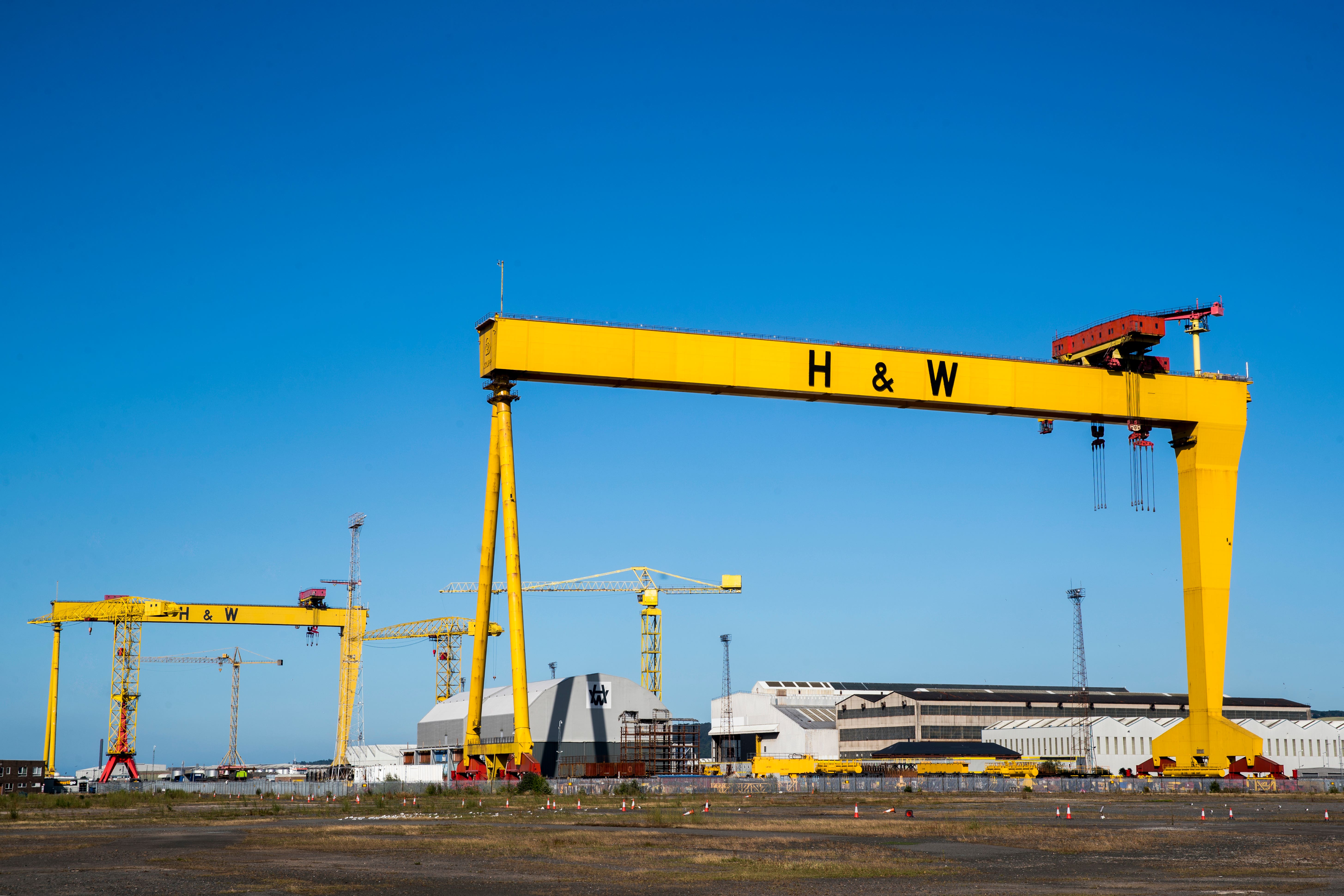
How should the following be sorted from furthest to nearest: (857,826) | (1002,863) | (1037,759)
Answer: (1037,759)
(857,826)
(1002,863)

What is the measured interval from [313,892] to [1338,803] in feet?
118

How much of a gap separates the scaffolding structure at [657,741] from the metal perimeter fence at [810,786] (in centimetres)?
393

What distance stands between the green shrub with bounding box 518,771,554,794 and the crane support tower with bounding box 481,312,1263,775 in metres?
0.65

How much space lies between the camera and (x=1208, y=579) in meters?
41.0

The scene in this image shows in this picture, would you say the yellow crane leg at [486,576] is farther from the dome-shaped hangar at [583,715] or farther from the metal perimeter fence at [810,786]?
the dome-shaped hangar at [583,715]

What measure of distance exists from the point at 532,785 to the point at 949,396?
18.1 meters

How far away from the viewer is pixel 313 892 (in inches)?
600

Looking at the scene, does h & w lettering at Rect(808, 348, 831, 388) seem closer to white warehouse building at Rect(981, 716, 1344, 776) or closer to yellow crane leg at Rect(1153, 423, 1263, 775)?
yellow crane leg at Rect(1153, 423, 1263, 775)

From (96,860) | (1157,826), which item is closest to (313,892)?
(96,860)

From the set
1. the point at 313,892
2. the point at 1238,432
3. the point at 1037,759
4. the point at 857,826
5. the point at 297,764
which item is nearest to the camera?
the point at 313,892

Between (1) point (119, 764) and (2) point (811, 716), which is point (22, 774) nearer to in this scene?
(1) point (119, 764)

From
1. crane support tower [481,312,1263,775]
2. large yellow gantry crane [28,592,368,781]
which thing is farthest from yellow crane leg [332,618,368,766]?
crane support tower [481,312,1263,775]

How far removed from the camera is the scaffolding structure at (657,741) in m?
55.9

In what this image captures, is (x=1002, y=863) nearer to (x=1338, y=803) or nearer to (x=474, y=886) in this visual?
(x=474, y=886)
